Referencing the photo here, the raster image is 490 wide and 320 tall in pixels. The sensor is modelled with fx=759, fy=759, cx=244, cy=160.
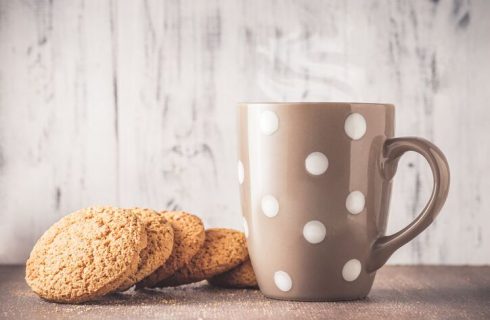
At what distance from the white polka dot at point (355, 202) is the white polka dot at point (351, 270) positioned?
2.1 inches

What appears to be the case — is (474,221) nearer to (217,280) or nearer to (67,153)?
(217,280)

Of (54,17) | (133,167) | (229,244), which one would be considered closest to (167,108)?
(133,167)

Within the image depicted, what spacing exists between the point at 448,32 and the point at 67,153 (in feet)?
1.92

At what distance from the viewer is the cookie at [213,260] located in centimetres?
84

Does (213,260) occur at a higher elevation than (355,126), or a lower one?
lower

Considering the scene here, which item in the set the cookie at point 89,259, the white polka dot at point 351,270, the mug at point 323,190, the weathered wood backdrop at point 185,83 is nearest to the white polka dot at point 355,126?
the mug at point 323,190

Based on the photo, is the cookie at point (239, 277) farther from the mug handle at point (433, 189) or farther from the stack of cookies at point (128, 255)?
the mug handle at point (433, 189)

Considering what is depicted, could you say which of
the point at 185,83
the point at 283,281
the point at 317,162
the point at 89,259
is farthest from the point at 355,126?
the point at 185,83

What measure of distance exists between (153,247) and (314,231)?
17cm

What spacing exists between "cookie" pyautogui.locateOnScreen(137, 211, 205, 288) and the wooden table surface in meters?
0.02

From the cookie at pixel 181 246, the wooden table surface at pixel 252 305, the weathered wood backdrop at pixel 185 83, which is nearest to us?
the wooden table surface at pixel 252 305

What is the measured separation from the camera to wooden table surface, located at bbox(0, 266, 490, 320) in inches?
28.3

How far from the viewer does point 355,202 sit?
0.76 metres

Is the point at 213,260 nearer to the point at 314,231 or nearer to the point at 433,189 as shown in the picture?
the point at 314,231
